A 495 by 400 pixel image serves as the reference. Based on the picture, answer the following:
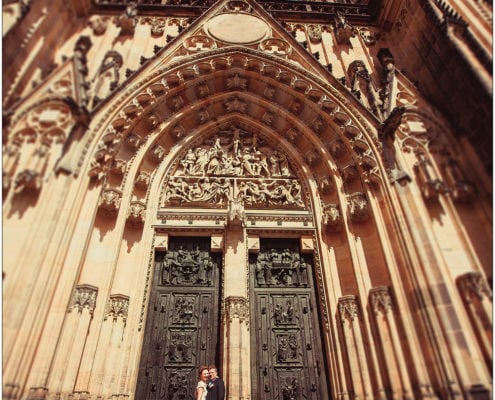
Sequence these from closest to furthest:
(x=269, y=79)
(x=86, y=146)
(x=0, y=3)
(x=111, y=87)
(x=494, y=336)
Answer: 1. (x=494, y=336)
2. (x=0, y=3)
3. (x=86, y=146)
4. (x=111, y=87)
5. (x=269, y=79)

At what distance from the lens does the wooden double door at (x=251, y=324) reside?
587cm

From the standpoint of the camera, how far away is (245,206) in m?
7.76

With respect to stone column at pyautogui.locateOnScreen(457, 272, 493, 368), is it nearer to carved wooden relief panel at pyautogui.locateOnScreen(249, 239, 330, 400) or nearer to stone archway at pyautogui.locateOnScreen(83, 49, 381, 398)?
stone archway at pyautogui.locateOnScreen(83, 49, 381, 398)

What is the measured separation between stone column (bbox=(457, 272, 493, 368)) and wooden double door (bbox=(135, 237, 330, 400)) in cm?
257

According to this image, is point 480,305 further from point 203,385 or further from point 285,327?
point 203,385

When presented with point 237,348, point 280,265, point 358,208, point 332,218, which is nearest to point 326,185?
point 332,218

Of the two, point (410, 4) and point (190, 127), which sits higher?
point (410, 4)

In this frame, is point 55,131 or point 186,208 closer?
point 55,131

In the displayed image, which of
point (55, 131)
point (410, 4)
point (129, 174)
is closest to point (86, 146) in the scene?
point (55, 131)

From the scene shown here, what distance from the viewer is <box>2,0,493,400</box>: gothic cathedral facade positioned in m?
5.02

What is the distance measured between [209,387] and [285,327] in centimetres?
204

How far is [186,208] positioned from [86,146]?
245cm

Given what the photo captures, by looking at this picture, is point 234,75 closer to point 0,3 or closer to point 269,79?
point 269,79

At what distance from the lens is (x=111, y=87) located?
23.5 feet
